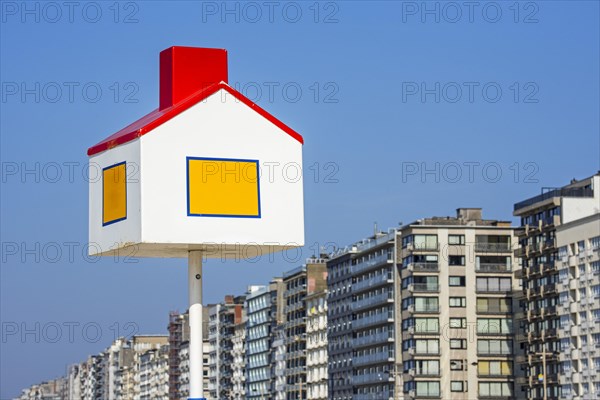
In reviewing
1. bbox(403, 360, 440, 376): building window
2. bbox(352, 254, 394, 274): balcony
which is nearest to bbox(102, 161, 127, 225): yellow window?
bbox(403, 360, 440, 376): building window

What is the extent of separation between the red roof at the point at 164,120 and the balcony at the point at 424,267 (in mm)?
147342

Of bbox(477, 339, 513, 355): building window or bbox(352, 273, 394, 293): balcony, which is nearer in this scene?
bbox(477, 339, 513, 355): building window

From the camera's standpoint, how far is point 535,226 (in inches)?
5940

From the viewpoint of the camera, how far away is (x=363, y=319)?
6949 inches

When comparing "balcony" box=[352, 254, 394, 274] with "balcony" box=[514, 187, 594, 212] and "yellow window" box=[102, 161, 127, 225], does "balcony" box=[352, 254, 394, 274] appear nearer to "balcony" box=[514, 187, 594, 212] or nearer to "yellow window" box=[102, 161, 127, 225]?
"balcony" box=[514, 187, 594, 212]

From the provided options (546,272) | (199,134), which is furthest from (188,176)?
(546,272)

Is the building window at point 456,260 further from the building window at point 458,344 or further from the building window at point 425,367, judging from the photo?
the building window at point 425,367

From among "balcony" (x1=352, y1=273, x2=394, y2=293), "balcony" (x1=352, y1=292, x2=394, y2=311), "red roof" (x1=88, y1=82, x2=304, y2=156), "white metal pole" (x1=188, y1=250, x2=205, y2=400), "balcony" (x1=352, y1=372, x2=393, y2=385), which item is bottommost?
"white metal pole" (x1=188, y1=250, x2=205, y2=400)

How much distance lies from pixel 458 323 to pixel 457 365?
485 centimetres

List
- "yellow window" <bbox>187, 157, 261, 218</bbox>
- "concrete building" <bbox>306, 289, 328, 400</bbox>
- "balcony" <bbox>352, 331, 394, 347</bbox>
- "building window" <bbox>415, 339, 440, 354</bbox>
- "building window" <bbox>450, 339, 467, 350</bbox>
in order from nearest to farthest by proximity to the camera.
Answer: "yellow window" <bbox>187, 157, 261, 218</bbox>
"building window" <bbox>450, 339, 467, 350</bbox>
"building window" <bbox>415, 339, 440, 354</bbox>
"balcony" <bbox>352, 331, 394, 347</bbox>
"concrete building" <bbox>306, 289, 328, 400</bbox>

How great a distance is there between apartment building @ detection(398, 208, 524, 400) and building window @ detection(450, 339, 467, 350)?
4.5 inches

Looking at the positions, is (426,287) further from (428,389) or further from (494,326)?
(428,389)

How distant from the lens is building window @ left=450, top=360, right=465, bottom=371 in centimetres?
15888

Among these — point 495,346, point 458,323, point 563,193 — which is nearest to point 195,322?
point 563,193
